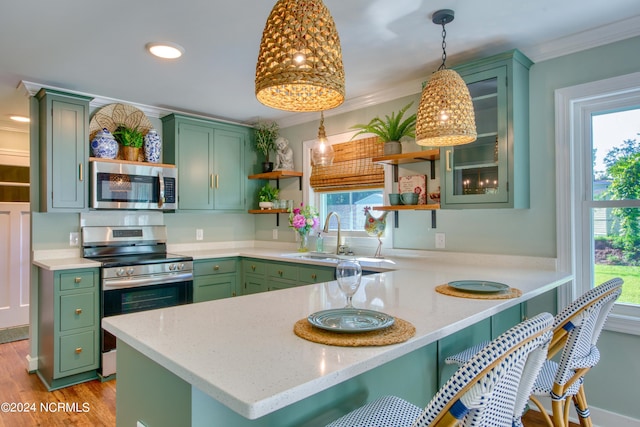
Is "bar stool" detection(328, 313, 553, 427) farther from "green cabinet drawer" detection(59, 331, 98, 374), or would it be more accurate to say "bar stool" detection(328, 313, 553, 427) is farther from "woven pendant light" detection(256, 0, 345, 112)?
"green cabinet drawer" detection(59, 331, 98, 374)

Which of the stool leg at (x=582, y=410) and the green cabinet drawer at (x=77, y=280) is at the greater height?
the green cabinet drawer at (x=77, y=280)

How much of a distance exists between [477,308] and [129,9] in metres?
2.25

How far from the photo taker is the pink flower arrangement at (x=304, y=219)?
13.1 ft

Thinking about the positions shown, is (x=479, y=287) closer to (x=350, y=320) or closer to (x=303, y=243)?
(x=350, y=320)

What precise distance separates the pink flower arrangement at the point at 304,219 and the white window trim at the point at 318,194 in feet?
0.42

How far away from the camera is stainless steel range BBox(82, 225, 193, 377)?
317 centimetres

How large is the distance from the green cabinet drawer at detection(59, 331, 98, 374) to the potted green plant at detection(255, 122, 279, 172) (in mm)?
2341

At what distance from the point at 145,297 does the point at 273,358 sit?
275 centimetres

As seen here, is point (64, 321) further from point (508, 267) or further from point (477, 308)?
point (508, 267)

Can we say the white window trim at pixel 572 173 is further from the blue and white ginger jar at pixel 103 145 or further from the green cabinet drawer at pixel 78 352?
the blue and white ginger jar at pixel 103 145

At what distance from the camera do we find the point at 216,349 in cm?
109

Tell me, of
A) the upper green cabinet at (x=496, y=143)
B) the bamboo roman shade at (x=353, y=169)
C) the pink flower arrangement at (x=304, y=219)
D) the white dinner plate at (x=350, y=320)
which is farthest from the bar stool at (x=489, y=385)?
the pink flower arrangement at (x=304, y=219)

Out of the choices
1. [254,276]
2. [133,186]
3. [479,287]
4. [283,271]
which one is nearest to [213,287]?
[254,276]

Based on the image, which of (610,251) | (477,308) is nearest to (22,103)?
(477,308)
